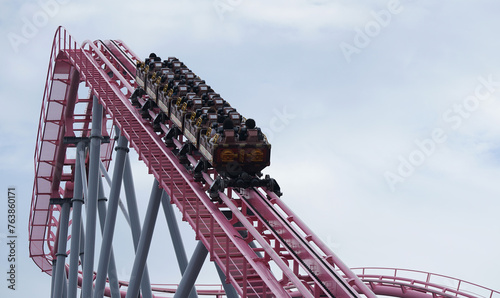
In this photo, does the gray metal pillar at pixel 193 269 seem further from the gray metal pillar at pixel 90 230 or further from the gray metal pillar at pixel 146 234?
the gray metal pillar at pixel 90 230

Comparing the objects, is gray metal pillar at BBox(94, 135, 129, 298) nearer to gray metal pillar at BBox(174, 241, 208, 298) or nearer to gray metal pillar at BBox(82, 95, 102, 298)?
gray metal pillar at BBox(82, 95, 102, 298)

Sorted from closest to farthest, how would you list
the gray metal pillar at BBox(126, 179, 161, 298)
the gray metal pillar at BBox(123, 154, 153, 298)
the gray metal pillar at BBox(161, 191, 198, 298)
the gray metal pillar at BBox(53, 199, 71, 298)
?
the gray metal pillar at BBox(126, 179, 161, 298)
the gray metal pillar at BBox(161, 191, 198, 298)
the gray metal pillar at BBox(123, 154, 153, 298)
the gray metal pillar at BBox(53, 199, 71, 298)

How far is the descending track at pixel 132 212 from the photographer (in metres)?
12.7

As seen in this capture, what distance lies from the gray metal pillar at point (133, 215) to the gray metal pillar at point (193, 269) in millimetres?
4731

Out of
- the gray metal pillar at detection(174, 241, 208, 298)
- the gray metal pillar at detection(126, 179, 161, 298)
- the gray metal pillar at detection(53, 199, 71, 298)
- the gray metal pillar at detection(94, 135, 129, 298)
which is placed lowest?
the gray metal pillar at detection(174, 241, 208, 298)

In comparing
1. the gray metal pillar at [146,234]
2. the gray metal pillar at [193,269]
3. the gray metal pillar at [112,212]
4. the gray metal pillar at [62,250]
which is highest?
the gray metal pillar at [62,250]

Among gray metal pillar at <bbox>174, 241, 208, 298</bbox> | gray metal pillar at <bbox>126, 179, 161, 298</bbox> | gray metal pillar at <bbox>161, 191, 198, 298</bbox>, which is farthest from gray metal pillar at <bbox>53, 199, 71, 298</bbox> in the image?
gray metal pillar at <bbox>174, 241, 208, 298</bbox>

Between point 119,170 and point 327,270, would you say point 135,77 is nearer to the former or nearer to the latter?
point 119,170

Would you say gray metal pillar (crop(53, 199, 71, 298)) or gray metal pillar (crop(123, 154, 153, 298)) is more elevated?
gray metal pillar (crop(53, 199, 71, 298))

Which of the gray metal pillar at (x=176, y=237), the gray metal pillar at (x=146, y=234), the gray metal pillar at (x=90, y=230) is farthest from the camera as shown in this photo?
the gray metal pillar at (x=90, y=230)

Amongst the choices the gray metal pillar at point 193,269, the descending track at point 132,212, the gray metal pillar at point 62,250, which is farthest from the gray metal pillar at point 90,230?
the gray metal pillar at point 193,269

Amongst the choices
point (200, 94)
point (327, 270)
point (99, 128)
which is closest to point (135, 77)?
point (99, 128)

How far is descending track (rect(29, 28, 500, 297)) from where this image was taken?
1273 centimetres

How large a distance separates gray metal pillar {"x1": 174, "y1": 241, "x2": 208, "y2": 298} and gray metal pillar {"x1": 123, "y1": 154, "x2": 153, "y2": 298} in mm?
4731
